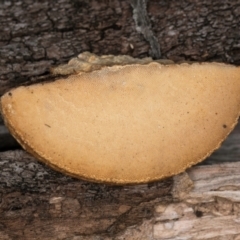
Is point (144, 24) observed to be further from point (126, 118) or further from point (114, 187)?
point (114, 187)

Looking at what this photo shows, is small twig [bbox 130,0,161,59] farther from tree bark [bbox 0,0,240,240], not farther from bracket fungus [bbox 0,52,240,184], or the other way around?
bracket fungus [bbox 0,52,240,184]

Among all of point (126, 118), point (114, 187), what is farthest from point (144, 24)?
point (114, 187)

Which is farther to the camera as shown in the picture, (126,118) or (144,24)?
(144,24)

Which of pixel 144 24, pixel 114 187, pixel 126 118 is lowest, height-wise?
pixel 114 187

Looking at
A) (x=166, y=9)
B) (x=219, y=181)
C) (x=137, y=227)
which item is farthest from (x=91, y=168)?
(x=166, y=9)

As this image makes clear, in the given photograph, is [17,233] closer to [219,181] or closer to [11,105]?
[11,105]

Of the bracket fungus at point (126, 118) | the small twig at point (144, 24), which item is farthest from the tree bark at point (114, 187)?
the bracket fungus at point (126, 118)
